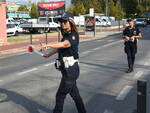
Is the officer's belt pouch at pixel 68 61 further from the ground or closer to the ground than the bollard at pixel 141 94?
further from the ground

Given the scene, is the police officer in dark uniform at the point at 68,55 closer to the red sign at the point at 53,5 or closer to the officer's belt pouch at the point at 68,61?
the officer's belt pouch at the point at 68,61

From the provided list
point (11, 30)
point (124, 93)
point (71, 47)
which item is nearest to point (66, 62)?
point (71, 47)

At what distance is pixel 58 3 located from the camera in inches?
1921

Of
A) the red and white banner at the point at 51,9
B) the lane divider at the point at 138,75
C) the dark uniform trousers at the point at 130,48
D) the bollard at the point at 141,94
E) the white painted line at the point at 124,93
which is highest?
the red and white banner at the point at 51,9

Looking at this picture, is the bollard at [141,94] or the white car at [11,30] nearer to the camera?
the bollard at [141,94]

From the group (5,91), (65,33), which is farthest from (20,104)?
(65,33)

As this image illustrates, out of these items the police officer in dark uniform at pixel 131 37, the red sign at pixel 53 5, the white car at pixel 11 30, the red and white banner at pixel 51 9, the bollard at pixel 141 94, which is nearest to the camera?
the bollard at pixel 141 94

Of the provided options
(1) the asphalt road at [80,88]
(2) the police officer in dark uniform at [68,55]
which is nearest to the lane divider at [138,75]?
(1) the asphalt road at [80,88]

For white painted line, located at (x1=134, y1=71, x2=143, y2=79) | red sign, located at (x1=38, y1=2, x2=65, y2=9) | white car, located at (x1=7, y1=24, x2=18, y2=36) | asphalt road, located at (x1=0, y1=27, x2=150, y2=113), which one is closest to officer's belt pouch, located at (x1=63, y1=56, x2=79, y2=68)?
asphalt road, located at (x1=0, y1=27, x2=150, y2=113)

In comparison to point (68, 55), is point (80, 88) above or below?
below

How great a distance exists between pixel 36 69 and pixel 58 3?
4051 centimetres

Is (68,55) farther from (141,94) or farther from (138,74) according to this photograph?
(138,74)

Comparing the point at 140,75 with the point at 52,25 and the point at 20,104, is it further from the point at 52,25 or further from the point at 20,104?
the point at 52,25

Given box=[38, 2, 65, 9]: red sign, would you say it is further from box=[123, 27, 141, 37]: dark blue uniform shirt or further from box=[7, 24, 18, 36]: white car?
box=[123, 27, 141, 37]: dark blue uniform shirt
